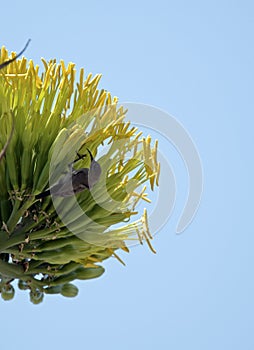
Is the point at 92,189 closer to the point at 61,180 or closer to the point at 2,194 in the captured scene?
the point at 61,180

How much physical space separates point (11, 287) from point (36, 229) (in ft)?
1.03

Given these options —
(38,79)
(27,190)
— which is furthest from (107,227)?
(38,79)

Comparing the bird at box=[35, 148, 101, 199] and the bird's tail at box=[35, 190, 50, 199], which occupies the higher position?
the bird at box=[35, 148, 101, 199]

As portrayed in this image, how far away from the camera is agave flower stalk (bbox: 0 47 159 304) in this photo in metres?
1.61

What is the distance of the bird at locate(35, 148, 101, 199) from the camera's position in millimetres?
1506

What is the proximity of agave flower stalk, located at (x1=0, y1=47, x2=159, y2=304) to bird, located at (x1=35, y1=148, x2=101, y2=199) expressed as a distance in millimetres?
35

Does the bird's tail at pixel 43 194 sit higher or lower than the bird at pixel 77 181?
lower

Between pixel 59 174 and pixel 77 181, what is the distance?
0.10 m

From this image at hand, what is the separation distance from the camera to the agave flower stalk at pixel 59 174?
5.29 feet

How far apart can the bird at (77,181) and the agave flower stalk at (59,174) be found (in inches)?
1.4

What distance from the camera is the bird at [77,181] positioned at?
151cm

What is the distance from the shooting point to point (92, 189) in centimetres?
161

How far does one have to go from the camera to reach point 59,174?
159 cm

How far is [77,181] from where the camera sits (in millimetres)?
1513
